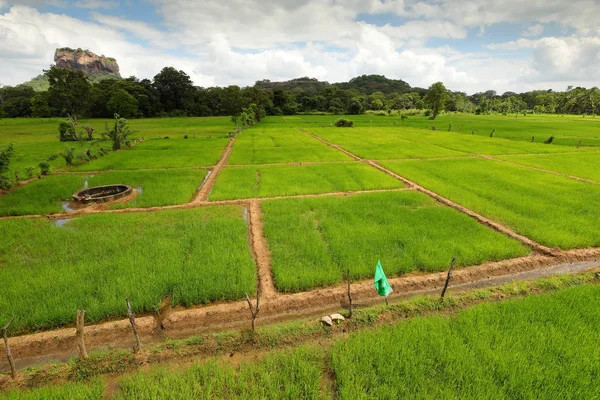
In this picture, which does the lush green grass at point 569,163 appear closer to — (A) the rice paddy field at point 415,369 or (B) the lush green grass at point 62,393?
(A) the rice paddy field at point 415,369

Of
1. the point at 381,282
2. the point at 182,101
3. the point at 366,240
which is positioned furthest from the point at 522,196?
the point at 182,101

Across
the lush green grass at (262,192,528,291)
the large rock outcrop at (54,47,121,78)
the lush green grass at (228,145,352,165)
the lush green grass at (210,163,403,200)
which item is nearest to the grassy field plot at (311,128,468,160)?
the lush green grass at (228,145,352,165)

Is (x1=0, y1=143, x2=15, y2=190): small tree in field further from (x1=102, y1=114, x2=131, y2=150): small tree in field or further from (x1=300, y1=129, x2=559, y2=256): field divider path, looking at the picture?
(x1=300, y1=129, x2=559, y2=256): field divider path

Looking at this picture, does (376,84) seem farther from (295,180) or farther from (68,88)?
(295,180)

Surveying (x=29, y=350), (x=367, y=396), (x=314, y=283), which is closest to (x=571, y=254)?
(x=314, y=283)

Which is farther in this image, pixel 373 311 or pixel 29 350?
pixel 373 311

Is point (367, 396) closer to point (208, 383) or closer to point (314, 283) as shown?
point (208, 383)
